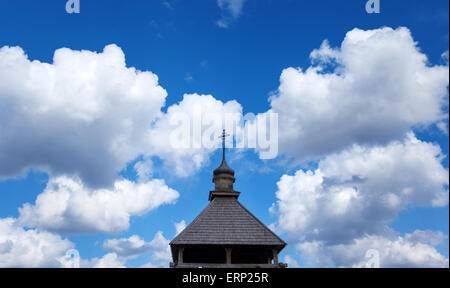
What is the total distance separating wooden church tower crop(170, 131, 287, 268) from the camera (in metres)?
23.9

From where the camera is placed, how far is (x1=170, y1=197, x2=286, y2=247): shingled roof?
24056 millimetres

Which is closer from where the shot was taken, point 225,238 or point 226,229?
point 225,238

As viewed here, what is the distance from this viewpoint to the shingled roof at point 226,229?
24.1 meters

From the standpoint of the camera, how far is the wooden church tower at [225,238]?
78.4ft

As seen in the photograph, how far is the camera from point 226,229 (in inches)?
981

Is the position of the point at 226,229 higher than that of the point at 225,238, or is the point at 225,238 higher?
the point at 226,229

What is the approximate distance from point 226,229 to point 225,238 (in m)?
0.78

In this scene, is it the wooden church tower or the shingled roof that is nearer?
the wooden church tower

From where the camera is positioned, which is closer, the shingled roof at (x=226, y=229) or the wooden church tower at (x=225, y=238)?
the wooden church tower at (x=225, y=238)
